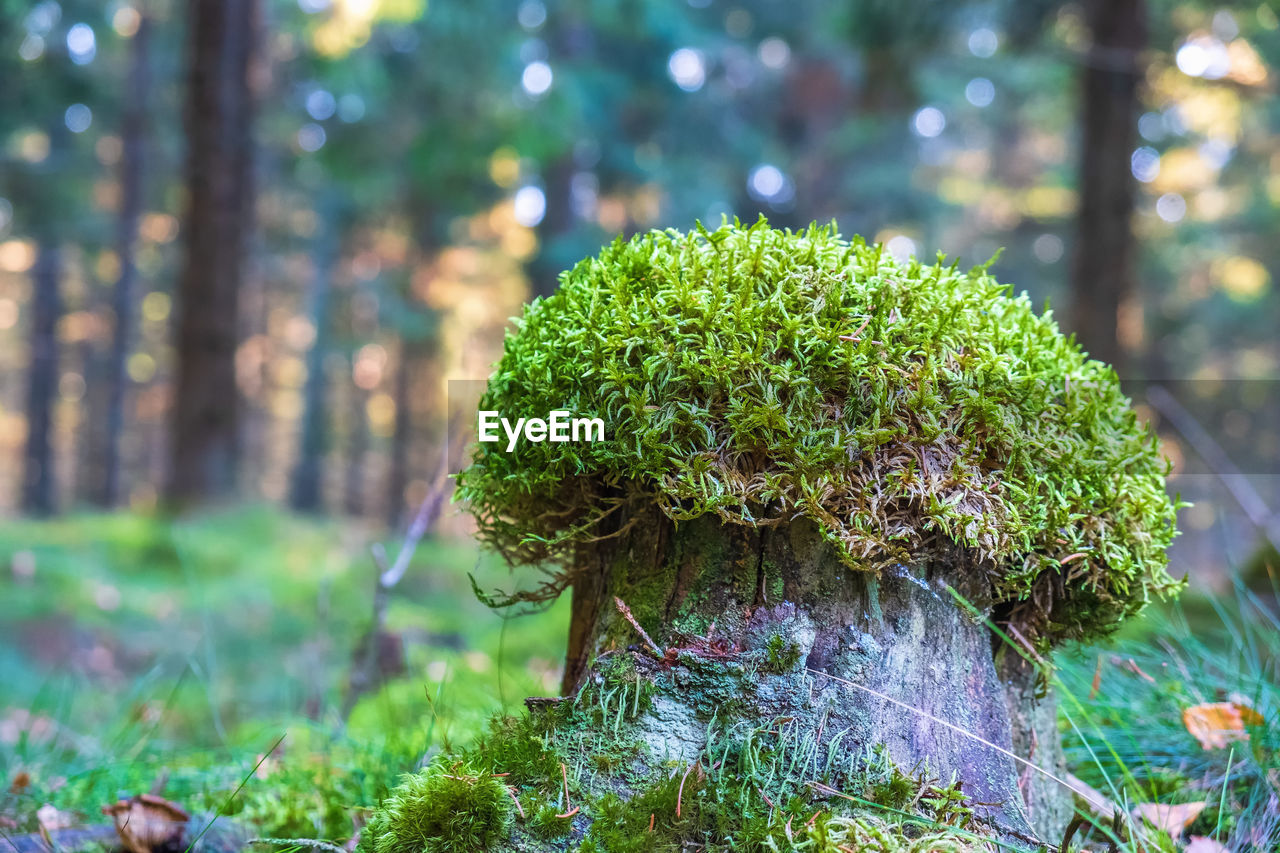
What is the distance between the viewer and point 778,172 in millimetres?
15688

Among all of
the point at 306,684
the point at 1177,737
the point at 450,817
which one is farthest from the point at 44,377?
the point at 1177,737

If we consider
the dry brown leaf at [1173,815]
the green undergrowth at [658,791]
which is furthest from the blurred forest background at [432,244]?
the green undergrowth at [658,791]

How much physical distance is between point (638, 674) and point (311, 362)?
780 inches

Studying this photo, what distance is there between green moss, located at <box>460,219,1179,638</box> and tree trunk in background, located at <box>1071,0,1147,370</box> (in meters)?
5.68

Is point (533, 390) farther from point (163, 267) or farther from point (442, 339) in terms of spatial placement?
point (163, 267)

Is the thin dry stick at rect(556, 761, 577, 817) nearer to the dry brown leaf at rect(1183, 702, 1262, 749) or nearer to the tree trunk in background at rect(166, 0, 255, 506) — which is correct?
the dry brown leaf at rect(1183, 702, 1262, 749)

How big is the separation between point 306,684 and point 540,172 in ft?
33.7

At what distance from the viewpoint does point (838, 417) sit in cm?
135

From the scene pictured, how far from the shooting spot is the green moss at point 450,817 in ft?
3.73

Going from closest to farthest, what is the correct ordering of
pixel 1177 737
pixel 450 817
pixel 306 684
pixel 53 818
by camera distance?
pixel 450 817 → pixel 53 818 → pixel 1177 737 → pixel 306 684

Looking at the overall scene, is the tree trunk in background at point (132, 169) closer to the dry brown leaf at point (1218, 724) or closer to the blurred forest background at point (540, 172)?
the blurred forest background at point (540, 172)

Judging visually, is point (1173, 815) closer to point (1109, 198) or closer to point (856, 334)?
point (856, 334)

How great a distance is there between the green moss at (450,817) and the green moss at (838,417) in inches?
16.5

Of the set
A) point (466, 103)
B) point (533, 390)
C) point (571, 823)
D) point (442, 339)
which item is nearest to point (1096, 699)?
point (571, 823)
